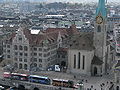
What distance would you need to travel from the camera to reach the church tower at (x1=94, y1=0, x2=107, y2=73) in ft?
257

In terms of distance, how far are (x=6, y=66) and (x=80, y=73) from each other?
2421 centimetres

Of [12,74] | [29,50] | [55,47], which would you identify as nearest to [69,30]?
[55,47]

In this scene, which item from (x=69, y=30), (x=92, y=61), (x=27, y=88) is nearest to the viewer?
(x=27, y=88)

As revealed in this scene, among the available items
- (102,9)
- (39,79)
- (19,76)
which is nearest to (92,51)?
(102,9)

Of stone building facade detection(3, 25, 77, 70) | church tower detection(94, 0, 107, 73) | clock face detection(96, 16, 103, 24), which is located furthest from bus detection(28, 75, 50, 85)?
clock face detection(96, 16, 103, 24)

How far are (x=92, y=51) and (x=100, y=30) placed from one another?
6623 millimetres

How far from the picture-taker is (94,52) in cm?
7956

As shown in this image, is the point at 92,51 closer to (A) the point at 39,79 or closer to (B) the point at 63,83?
(B) the point at 63,83

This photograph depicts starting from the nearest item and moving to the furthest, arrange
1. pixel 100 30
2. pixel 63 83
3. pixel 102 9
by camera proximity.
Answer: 1. pixel 63 83
2. pixel 102 9
3. pixel 100 30

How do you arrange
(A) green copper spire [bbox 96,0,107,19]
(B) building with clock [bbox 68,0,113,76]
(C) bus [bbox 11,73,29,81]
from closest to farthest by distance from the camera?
(C) bus [bbox 11,73,29,81] < (B) building with clock [bbox 68,0,113,76] < (A) green copper spire [bbox 96,0,107,19]

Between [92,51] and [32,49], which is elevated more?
[92,51]

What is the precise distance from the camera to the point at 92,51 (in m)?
77.6

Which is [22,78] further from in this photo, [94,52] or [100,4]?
[100,4]

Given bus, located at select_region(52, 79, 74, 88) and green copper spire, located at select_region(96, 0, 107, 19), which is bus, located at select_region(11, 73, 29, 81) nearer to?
bus, located at select_region(52, 79, 74, 88)
